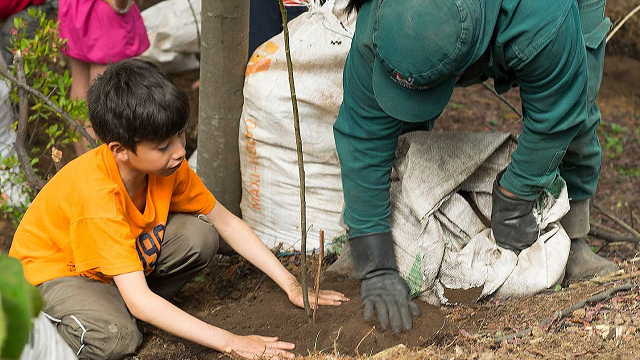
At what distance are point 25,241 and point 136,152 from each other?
19.8 inches

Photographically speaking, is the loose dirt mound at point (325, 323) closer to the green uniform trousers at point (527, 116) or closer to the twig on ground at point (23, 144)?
the green uniform trousers at point (527, 116)

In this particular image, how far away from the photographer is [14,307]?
2.23ft

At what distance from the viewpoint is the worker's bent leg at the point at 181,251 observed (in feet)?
7.66

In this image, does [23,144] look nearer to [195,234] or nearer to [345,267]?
[195,234]

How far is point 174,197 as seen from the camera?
2340 millimetres

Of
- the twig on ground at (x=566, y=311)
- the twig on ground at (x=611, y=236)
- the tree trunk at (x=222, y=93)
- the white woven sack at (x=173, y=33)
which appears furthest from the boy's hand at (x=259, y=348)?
the white woven sack at (x=173, y=33)

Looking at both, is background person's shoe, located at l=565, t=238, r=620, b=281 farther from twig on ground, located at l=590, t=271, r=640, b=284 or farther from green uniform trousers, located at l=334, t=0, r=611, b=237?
green uniform trousers, located at l=334, t=0, r=611, b=237

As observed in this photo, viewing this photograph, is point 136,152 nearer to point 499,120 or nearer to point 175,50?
point 175,50

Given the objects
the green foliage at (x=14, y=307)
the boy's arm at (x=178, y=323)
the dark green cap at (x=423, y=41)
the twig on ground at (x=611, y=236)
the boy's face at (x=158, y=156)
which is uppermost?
the green foliage at (x=14, y=307)

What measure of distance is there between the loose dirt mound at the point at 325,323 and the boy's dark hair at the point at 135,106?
70 cm

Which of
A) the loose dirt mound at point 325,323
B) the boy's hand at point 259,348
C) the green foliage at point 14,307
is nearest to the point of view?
the green foliage at point 14,307

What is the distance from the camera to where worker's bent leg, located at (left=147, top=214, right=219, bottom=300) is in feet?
7.66

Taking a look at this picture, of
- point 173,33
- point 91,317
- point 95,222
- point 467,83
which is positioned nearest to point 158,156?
point 95,222

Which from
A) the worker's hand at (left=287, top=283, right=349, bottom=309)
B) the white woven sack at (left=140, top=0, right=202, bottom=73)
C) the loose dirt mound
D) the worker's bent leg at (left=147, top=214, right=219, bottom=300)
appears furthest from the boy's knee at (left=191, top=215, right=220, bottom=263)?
the white woven sack at (left=140, top=0, right=202, bottom=73)
